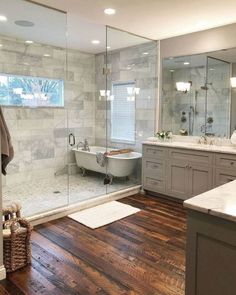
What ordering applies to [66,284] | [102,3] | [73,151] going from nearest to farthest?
[66,284], [102,3], [73,151]

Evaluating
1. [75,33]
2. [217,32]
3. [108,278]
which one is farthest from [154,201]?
Answer: [75,33]

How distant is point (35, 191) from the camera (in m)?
4.71

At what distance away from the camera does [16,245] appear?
245 centimetres

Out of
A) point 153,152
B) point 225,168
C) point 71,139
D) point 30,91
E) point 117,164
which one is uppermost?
point 30,91

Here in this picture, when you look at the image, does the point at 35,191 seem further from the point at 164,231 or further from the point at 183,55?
the point at 183,55

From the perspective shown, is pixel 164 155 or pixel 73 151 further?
pixel 73 151

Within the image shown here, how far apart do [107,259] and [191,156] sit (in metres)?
2.05

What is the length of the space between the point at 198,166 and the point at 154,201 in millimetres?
949

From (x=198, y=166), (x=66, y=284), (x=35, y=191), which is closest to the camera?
(x=66, y=284)

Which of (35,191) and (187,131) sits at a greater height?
(187,131)

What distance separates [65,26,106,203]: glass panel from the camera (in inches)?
212

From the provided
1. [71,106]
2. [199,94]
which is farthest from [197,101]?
[71,106]

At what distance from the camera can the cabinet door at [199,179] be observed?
383cm

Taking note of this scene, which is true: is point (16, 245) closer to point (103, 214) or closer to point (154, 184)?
point (103, 214)
